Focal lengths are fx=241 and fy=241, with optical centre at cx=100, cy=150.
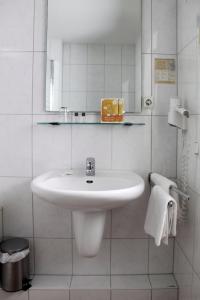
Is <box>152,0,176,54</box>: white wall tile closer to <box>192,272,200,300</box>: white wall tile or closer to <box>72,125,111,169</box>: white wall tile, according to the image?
<box>72,125,111,169</box>: white wall tile

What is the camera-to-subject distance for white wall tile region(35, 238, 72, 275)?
1642 mm

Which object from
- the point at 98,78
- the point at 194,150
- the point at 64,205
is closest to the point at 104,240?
the point at 64,205

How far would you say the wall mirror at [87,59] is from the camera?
1.58 metres

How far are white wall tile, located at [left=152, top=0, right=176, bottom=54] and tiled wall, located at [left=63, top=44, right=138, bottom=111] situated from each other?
20 cm

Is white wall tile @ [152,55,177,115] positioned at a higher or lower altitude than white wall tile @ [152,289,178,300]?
higher

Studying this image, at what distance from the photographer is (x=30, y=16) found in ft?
5.21

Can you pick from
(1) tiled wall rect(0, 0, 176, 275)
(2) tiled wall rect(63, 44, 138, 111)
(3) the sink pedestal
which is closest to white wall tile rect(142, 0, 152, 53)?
Result: (1) tiled wall rect(0, 0, 176, 275)

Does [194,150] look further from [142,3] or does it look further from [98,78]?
[142,3]

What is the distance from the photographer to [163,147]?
1.62 meters

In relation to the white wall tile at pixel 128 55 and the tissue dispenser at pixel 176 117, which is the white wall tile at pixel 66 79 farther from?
the tissue dispenser at pixel 176 117

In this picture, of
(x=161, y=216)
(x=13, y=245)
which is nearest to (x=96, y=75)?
(x=161, y=216)

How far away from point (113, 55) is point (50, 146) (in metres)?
0.73

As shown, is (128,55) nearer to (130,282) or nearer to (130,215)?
(130,215)

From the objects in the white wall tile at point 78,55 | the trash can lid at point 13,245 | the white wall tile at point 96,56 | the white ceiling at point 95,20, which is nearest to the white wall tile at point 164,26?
the white ceiling at point 95,20
